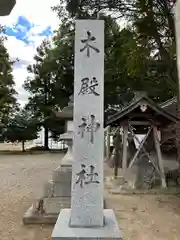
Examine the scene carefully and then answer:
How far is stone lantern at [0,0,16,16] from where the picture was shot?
1.21m

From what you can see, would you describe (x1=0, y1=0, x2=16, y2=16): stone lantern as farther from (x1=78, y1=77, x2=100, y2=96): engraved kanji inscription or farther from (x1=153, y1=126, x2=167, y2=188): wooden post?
(x1=153, y1=126, x2=167, y2=188): wooden post

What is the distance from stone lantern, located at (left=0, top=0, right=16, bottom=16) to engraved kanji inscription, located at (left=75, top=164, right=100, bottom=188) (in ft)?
6.55

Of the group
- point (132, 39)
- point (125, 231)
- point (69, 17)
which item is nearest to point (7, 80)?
point (69, 17)

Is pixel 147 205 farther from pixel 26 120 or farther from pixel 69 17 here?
pixel 26 120

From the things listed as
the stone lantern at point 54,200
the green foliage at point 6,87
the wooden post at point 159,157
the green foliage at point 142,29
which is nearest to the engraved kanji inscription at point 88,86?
the stone lantern at point 54,200

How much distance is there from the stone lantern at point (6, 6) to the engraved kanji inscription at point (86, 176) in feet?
6.55

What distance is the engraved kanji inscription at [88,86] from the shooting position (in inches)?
124

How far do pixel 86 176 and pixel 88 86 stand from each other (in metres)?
0.90

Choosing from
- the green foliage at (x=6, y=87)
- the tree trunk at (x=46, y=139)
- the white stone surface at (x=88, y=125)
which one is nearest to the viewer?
the white stone surface at (x=88, y=125)

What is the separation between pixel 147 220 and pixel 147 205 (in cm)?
121

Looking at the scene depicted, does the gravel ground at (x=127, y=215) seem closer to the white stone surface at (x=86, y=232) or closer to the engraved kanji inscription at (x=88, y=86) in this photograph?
the white stone surface at (x=86, y=232)

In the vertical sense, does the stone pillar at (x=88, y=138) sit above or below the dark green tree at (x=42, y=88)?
below

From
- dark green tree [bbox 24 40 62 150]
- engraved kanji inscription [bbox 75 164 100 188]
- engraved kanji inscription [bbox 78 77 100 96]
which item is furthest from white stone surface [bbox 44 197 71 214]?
dark green tree [bbox 24 40 62 150]

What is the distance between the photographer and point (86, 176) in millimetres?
3064
